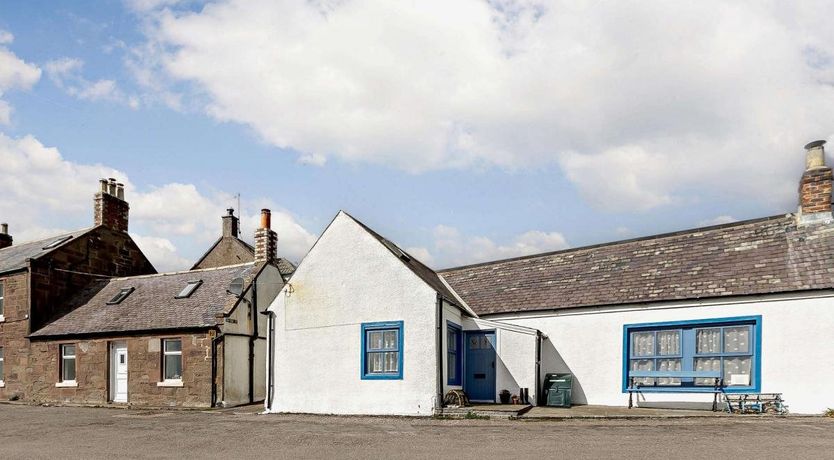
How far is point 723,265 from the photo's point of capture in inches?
690

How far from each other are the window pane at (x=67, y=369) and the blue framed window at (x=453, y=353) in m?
16.3

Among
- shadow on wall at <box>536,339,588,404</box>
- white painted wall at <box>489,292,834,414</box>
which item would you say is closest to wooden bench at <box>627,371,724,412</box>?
white painted wall at <box>489,292,834,414</box>

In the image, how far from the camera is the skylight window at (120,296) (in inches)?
967

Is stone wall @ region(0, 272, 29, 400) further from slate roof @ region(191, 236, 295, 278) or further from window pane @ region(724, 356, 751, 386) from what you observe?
window pane @ region(724, 356, 751, 386)

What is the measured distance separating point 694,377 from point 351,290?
1026cm

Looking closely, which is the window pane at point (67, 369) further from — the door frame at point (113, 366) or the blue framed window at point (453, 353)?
the blue framed window at point (453, 353)

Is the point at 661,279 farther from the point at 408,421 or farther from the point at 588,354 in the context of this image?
the point at 408,421

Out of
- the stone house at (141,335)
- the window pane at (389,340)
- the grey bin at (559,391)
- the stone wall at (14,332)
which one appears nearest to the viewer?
the window pane at (389,340)

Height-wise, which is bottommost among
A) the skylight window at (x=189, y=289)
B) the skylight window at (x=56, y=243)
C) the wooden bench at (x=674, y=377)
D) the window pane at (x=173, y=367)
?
the window pane at (x=173, y=367)

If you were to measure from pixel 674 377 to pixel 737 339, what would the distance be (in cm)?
203

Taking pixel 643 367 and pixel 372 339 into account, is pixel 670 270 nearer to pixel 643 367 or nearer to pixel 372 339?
pixel 643 367

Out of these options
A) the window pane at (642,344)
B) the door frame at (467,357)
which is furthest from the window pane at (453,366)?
the window pane at (642,344)

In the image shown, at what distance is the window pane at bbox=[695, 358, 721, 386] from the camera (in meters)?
16.4

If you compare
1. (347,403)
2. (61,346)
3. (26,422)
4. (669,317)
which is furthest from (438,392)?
(61,346)
